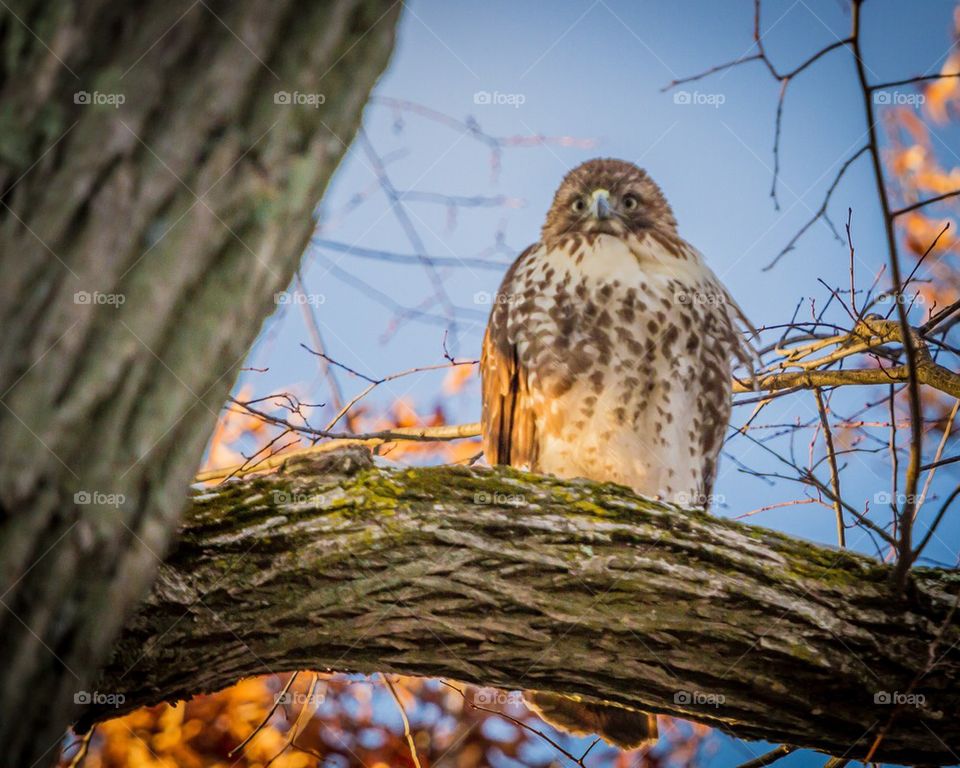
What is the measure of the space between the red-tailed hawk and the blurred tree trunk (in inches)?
104

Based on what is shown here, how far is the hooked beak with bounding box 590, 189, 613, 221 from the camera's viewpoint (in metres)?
4.04

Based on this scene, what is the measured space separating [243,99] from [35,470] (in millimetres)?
495

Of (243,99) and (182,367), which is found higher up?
(243,99)

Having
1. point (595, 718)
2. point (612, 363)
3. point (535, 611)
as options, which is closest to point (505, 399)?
point (612, 363)

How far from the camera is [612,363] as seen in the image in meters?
3.61

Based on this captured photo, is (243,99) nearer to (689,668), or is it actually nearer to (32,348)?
(32,348)

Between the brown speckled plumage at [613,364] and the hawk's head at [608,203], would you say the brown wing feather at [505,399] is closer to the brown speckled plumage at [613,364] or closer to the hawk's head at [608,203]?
the brown speckled plumage at [613,364]

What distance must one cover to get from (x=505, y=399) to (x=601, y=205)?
1024 millimetres

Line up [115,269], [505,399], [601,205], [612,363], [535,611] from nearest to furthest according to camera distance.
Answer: [115,269], [535,611], [612,363], [505,399], [601,205]

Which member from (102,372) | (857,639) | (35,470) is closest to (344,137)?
(102,372)

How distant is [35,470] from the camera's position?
963mm

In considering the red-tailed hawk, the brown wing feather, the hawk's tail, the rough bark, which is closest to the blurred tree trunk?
the rough bark

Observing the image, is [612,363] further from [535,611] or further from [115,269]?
[115,269]

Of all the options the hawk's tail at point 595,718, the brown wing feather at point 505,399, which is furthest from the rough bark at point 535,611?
the brown wing feather at point 505,399
